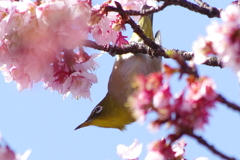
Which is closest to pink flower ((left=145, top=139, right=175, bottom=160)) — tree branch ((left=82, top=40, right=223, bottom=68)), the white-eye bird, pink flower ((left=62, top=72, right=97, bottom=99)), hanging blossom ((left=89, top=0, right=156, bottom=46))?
hanging blossom ((left=89, top=0, right=156, bottom=46))

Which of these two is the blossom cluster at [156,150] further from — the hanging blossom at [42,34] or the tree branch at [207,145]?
the hanging blossom at [42,34]

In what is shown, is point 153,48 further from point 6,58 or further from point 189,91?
point 189,91

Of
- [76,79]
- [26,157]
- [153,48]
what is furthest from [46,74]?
[26,157]

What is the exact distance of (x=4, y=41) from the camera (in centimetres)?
373

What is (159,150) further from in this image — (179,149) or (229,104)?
(179,149)

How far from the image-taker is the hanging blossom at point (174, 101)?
182cm

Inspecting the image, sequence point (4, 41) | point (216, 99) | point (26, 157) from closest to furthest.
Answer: point (216, 99)
point (26, 157)
point (4, 41)

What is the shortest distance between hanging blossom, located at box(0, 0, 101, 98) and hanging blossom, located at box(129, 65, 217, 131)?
164 cm

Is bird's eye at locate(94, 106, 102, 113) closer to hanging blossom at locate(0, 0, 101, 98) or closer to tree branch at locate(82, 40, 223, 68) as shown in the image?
tree branch at locate(82, 40, 223, 68)

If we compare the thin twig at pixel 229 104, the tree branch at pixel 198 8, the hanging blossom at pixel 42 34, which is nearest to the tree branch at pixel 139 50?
the hanging blossom at pixel 42 34

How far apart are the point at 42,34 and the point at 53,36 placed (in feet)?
0.28

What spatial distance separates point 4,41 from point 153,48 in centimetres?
125

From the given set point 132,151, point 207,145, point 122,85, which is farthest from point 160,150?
point 122,85

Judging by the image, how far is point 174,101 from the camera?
1865mm
